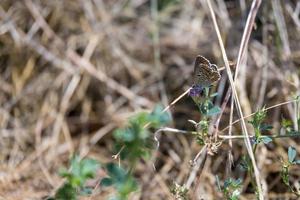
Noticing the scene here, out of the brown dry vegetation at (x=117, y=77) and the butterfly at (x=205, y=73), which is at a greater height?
the butterfly at (x=205, y=73)

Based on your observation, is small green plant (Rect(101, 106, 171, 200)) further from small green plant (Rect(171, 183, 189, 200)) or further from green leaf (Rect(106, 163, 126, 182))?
small green plant (Rect(171, 183, 189, 200))

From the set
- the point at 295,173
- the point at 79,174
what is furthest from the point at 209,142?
the point at 295,173

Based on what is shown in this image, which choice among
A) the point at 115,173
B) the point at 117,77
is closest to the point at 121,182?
the point at 115,173

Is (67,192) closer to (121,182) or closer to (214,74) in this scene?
(121,182)

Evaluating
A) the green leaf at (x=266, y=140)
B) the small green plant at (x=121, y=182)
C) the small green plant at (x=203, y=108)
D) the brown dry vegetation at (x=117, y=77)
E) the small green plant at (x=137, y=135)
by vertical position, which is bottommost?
the brown dry vegetation at (x=117, y=77)

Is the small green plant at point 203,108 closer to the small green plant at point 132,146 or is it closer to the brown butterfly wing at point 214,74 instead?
the brown butterfly wing at point 214,74

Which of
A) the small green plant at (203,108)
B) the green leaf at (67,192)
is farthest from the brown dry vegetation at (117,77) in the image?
the green leaf at (67,192)
